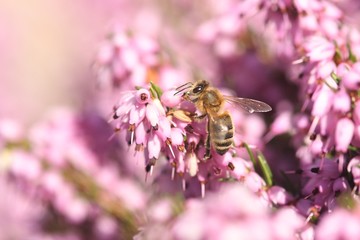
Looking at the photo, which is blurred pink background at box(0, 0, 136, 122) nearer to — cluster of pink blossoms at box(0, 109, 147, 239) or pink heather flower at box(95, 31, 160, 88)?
cluster of pink blossoms at box(0, 109, 147, 239)

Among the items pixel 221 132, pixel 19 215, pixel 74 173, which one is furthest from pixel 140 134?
pixel 19 215

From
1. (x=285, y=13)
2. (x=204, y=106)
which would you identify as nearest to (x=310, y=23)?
(x=285, y=13)

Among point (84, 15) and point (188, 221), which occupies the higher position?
point (84, 15)

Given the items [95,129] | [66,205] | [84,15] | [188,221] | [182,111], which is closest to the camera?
[188,221]

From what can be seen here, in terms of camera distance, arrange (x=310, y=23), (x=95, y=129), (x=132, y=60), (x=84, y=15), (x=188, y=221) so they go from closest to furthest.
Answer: (x=188, y=221)
(x=310, y=23)
(x=132, y=60)
(x=95, y=129)
(x=84, y=15)

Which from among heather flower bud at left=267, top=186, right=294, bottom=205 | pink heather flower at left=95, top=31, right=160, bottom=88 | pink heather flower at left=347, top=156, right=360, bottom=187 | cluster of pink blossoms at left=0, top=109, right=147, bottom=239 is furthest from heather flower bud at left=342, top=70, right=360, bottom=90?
cluster of pink blossoms at left=0, top=109, right=147, bottom=239

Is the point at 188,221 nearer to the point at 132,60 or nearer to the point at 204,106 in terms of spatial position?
the point at 204,106

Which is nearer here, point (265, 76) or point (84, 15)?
point (265, 76)

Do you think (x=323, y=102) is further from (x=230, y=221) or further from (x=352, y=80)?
(x=230, y=221)
